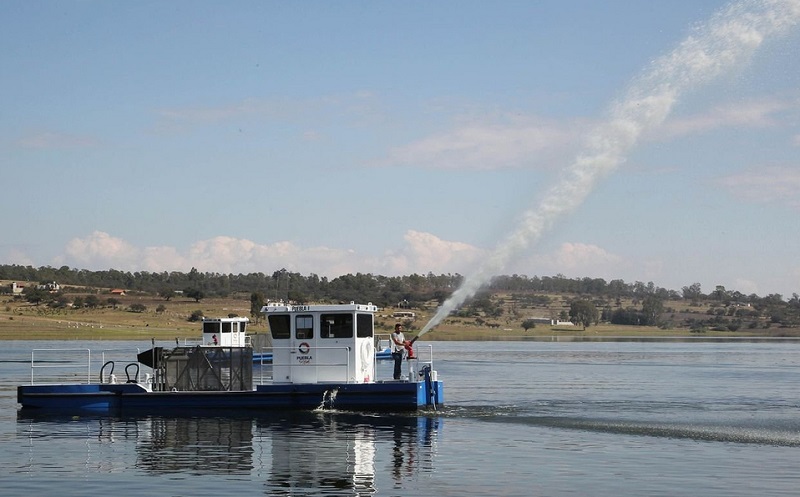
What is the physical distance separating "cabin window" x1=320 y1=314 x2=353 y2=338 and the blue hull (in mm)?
1898

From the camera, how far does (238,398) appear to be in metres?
42.3

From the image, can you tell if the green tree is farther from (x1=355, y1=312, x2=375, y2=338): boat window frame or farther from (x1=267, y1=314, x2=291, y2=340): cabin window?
(x1=355, y1=312, x2=375, y2=338): boat window frame

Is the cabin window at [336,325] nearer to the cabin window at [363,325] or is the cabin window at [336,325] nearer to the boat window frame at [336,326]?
the boat window frame at [336,326]

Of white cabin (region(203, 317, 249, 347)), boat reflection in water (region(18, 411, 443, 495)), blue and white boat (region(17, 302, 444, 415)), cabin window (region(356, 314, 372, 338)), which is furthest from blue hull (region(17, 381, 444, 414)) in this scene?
white cabin (region(203, 317, 249, 347))

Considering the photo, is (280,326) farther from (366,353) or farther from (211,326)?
(211,326)

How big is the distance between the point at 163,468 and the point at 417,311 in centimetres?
13397

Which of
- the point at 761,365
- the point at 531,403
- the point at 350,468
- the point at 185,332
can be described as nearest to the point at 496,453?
the point at 350,468

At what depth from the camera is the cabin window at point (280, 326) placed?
4209cm

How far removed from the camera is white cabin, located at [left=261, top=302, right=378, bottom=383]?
4169cm

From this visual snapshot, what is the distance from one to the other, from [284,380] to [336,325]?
2.98 meters

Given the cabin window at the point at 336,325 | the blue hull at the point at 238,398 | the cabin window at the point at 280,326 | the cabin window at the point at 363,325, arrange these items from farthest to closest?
the cabin window at the point at 280,326, the cabin window at the point at 363,325, the cabin window at the point at 336,325, the blue hull at the point at 238,398

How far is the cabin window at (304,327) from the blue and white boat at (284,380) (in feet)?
0.12

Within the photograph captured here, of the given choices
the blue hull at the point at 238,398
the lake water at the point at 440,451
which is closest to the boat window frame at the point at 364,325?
the blue hull at the point at 238,398

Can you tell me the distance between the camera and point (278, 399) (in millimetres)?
41688
